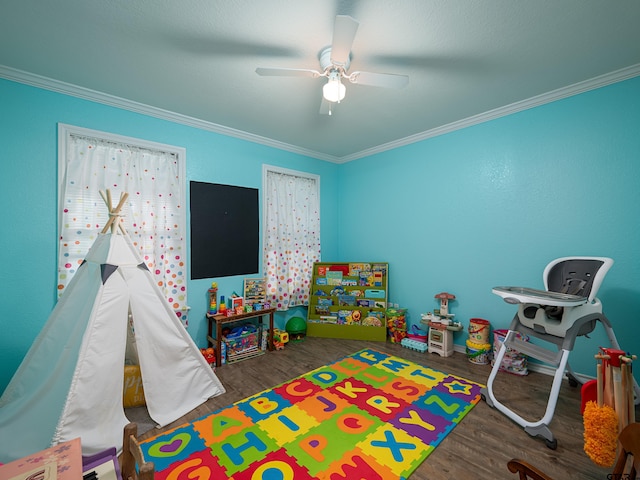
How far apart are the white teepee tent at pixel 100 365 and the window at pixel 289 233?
5.41ft

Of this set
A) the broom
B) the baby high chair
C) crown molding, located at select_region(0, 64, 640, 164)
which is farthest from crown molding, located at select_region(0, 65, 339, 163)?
the broom

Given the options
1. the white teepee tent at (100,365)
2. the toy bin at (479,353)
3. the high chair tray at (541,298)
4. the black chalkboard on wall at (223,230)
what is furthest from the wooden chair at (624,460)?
the black chalkboard on wall at (223,230)

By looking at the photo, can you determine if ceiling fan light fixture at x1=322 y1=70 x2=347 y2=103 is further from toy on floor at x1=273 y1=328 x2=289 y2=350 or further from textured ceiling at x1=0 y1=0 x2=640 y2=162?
toy on floor at x1=273 y1=328 x2=289 y2=350

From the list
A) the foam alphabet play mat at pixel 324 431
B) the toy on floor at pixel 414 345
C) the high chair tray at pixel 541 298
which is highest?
the high chair tray at pixel 541 298

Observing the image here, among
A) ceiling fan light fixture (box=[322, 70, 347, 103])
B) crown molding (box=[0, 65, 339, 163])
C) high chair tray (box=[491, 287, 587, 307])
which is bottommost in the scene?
high chair tray (box=[491, 287, 587, 307])

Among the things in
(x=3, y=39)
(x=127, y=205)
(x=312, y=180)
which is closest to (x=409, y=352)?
(x=312, y=180)

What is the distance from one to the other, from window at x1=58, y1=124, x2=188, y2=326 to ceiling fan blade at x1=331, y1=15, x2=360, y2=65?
2.20 meters

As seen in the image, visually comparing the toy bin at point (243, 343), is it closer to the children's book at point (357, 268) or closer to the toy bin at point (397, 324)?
the children's book at point (357, 268)

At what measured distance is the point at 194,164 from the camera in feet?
10.8

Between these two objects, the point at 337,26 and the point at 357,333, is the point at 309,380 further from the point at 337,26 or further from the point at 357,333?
the point at 337,26

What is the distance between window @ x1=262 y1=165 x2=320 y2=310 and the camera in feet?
13.0

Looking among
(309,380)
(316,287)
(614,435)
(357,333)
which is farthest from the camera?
(316,287)

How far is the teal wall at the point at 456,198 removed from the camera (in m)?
2.38

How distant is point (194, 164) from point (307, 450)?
302 cm
